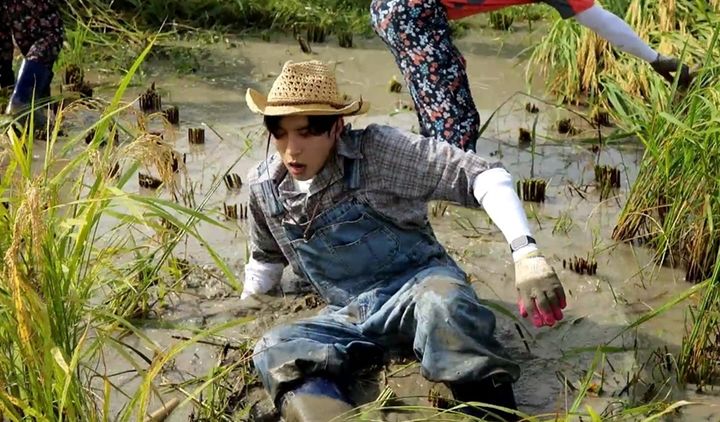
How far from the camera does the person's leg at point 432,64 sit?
5.07 meters

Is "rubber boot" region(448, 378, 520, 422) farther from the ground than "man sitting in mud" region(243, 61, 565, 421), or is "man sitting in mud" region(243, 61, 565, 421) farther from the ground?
"man sitting in mud" region(243, 61, 565, 421)

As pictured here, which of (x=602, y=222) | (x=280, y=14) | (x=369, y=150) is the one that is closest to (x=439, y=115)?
(x=602, y=222)

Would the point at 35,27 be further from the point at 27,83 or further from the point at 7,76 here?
the point at 7,76

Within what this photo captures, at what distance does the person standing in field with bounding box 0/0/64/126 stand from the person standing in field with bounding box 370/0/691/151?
2.00 metres

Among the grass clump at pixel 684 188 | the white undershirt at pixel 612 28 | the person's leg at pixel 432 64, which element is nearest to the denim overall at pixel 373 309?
the grass clump at pixel 684 188

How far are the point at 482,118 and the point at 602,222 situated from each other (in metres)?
1.57

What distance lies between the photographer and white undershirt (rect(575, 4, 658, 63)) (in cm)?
506

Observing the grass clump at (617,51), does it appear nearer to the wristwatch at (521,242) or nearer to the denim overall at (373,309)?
the denim overall at (373,309)

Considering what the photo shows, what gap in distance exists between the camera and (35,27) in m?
6.38

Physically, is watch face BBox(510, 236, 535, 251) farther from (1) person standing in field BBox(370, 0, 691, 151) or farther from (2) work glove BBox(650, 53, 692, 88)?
(2) work glove BBox(650, 53, 692, 88)

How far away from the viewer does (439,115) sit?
5.13 metres

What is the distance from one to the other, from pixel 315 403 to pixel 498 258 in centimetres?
146

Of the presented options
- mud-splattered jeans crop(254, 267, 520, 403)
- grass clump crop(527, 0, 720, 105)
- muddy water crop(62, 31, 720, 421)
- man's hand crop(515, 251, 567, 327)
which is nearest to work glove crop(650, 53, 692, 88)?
muddy water crop(62, 31, 720, 421)

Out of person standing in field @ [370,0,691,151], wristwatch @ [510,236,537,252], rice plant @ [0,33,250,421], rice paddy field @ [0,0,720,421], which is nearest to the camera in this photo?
rice plant @ [0,33,250,421]
